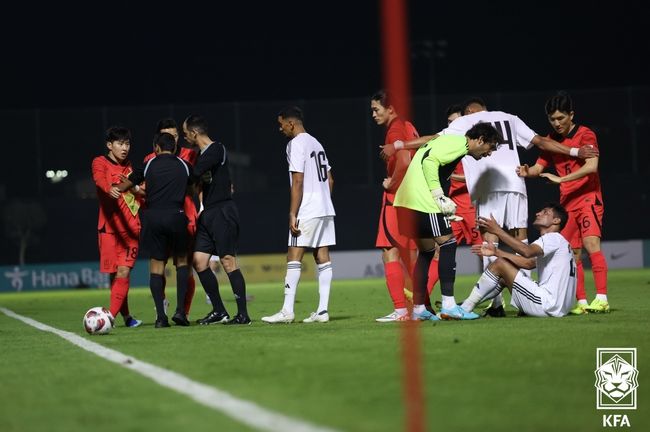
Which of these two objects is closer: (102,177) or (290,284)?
(290,284)

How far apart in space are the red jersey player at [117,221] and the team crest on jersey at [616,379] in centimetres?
557

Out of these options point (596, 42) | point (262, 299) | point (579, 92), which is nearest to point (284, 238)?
point (579, 92)

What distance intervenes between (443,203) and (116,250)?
3497 millimetres

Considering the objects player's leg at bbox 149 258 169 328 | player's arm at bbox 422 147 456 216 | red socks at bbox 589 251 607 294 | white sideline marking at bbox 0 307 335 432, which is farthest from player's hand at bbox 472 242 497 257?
white sideline marking at bbox 0 307 335 432

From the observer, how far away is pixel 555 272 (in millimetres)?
10172

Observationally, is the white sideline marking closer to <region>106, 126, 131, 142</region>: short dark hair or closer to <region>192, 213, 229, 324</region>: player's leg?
<region>192, 213, 229, 324</region>: player's leg

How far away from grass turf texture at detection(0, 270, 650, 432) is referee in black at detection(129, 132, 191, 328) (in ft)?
1.77

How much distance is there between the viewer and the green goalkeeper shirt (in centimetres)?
1006

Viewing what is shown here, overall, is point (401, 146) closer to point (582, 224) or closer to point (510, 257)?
point (510, 257)

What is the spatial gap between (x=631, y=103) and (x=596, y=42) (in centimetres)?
Result: 1357

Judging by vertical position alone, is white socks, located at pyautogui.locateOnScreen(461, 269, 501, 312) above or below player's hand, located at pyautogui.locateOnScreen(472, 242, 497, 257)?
below

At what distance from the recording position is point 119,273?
449 inches

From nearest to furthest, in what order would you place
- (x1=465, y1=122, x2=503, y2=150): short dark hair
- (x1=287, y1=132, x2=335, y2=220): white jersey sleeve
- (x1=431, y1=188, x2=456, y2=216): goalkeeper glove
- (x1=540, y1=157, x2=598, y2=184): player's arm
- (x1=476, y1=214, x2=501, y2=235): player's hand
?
(x1=431, y1=188, x2=456, y2=216): goalkeeper glove < (x1=465, y1=122, x2=503, y2=150): short dark hair < (x1=476, y1=214, x2=501, y2=235): player's hand < (x1=287, y1=132, x2=335, y2=220): white jersey sleeve < (x1=540, y1=157, x2=598, y2=184): player's arm

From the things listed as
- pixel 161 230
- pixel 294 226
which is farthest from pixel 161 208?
pixel 294 226
